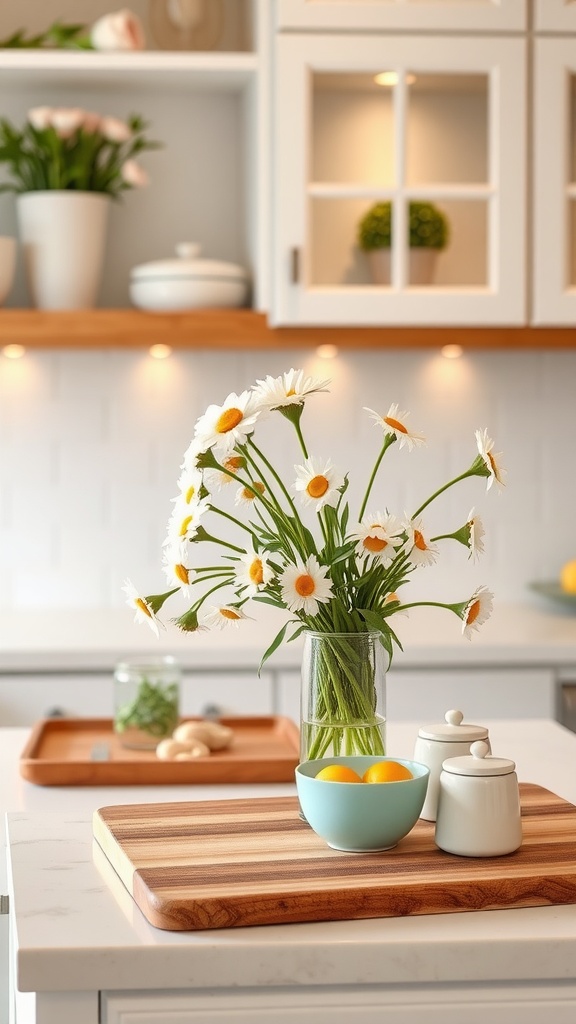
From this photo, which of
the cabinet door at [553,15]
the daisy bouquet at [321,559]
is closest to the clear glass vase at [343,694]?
the daisy bouquet at [321,559]

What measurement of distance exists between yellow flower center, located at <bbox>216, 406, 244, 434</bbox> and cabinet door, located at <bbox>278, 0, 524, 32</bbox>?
1869mm

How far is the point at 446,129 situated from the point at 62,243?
0.92 meters

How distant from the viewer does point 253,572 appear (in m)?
1.18

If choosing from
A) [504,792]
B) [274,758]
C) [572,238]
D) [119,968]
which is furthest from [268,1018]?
[572,238]

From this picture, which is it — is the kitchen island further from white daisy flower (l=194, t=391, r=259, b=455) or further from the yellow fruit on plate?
the yellow fruit on plate

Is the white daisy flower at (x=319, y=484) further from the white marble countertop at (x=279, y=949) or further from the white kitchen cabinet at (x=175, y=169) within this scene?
the white kitchen cabinet at (x=175, y=169)

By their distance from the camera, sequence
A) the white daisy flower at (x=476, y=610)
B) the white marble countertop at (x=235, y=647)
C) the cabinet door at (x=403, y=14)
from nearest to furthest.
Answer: the white daisy flower at (x=476, y=610), the white marble countertop at (x=235, y=647), the cabinet door at (x=403, y=14)

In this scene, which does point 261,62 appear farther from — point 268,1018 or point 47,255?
point 268,1018

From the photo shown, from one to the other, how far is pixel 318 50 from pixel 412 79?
22 cm

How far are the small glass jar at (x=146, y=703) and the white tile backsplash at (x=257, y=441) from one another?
1.49 m

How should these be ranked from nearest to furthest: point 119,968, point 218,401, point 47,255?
point 119,968 < point 47,255 < point 218,401

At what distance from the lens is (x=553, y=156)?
2875 millimetres

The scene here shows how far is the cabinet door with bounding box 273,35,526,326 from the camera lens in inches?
111

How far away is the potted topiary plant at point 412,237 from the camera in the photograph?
2.86 m
